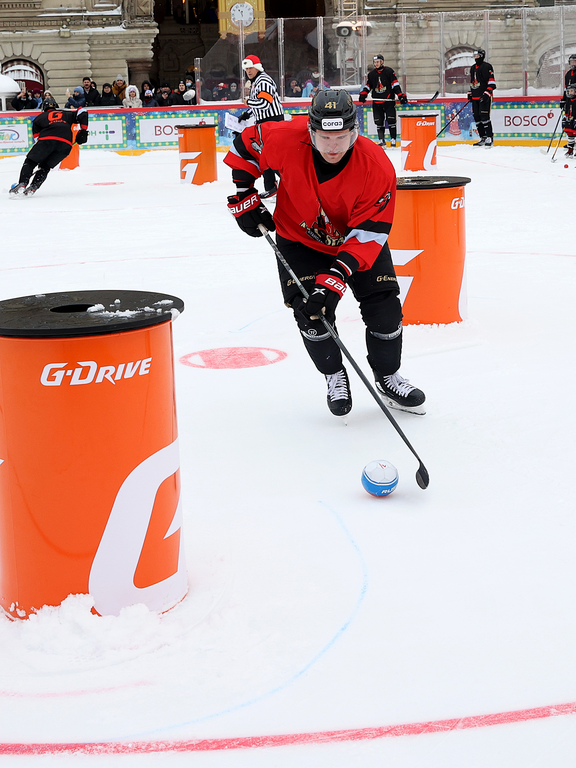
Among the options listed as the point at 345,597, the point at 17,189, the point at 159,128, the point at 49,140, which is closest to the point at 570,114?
the point at 49,140

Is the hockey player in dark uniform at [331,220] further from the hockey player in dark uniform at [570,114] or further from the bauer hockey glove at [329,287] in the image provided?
the hockey player in dark uniform at [570,114]

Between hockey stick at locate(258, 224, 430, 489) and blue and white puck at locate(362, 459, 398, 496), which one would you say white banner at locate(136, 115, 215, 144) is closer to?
hockey stick at locate(258, 224, 430, 489)

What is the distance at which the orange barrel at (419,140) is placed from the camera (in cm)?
1346

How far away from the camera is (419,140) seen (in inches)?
533

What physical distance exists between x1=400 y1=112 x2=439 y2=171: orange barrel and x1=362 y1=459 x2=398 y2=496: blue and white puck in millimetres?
11480

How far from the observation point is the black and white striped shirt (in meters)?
10.5

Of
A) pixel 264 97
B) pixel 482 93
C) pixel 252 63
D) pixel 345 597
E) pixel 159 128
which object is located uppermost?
pixel 252 63

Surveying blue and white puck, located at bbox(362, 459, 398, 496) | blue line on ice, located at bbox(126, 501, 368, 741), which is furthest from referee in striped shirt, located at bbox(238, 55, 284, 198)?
blue line on ice, located at bbox(126, 501, 368, 741)

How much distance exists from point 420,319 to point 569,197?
6318 mm

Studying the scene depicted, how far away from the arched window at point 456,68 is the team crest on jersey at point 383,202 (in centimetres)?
1633

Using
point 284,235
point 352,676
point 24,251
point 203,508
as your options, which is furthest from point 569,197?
point 352,676

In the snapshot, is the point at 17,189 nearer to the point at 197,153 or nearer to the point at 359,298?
the point at 197,153

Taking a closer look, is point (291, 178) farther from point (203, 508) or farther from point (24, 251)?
point (24, 251)

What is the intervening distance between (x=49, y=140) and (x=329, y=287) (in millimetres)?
9884
